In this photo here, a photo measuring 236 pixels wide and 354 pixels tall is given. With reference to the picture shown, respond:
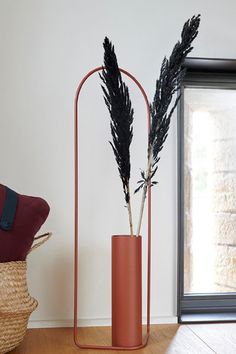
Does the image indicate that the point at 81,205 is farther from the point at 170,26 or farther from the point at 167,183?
the point at 170,26

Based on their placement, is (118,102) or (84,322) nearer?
(118,102)

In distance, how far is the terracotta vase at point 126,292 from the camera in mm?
1431

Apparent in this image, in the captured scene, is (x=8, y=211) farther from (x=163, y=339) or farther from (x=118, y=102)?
(x=163, y=339)

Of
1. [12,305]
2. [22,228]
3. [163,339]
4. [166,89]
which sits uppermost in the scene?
[166,89]

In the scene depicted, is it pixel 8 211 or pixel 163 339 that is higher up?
pixel 8 211

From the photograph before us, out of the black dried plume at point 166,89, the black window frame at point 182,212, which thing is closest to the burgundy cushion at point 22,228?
the black dried plume at point 166,89

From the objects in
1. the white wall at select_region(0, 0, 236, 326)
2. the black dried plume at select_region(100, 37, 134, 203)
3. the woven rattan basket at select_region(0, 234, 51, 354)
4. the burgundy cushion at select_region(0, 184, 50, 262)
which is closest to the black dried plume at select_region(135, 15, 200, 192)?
the black dried plume at select_region(100, 37, 134, 203)

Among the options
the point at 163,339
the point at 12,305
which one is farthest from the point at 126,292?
the point at 12,305

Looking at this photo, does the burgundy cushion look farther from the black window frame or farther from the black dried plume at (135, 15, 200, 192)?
the black window frame

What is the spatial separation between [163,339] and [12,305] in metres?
0.50

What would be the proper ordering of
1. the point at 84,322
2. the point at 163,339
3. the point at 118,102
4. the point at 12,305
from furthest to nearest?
the point at 84,322, the point at 163,339, the point at 118,102, the point at 12,305

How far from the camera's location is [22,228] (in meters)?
1.29

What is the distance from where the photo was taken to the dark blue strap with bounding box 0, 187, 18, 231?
1.26 m

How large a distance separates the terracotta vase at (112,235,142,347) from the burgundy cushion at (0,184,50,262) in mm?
249
